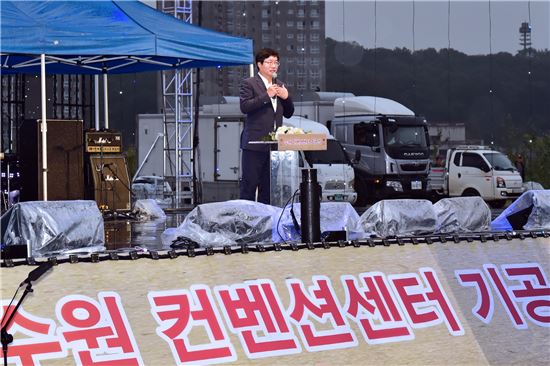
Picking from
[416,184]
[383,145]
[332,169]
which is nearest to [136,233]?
[332,169]

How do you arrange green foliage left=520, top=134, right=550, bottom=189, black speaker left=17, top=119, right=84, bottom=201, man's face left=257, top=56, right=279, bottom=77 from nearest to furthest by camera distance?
man's face left=257, top=56, right=279, bottom=77 < black speaker left=17, top=119, right=84, bottom=201 < green foliage left=520, top=134, right=550, bottom=189

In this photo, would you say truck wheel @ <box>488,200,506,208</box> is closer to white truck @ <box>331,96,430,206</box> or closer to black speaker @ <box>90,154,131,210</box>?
white truck @ <box>331,96,430,206</box>

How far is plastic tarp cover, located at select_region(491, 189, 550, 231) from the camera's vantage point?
9.09 m

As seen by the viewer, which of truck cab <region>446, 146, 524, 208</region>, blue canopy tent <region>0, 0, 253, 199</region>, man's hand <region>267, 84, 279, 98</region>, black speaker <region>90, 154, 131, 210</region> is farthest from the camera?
truck cab <region>446, 146, 524, 208</region>

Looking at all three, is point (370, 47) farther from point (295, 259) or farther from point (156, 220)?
point (295, 259)

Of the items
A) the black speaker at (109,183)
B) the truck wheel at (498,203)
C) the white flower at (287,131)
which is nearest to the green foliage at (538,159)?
the truck wheel at (498,203)

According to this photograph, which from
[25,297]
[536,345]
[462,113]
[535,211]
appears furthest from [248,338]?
[462,113]

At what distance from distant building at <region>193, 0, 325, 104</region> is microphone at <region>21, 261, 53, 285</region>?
22896 mm

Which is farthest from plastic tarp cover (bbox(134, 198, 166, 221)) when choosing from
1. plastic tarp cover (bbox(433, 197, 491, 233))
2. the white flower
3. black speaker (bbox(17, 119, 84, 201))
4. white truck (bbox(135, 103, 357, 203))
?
white truck (bbox(135, 103, 357, 203))

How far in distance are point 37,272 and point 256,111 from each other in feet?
14.6

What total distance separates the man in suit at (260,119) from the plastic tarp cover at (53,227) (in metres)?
2.69

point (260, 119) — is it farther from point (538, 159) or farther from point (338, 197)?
point (538, 159)

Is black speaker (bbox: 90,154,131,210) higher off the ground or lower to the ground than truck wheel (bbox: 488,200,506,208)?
higher

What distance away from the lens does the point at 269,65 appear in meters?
9.44
